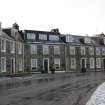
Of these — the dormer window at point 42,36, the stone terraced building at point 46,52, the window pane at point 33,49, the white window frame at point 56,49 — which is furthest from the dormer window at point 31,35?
the white window frame at point 56,49

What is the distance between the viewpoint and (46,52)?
61.7m

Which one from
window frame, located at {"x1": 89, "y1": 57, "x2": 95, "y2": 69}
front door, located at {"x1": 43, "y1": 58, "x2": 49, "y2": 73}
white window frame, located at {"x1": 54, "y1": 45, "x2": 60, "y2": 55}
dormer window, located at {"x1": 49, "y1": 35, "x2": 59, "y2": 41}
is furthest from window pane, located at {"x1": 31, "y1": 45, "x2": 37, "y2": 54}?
window frame, located at {"x1": 89, "y1": 57, "x2": 95, "y2": 69}

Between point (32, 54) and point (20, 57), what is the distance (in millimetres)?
5174

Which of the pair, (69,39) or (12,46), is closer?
(12,46)

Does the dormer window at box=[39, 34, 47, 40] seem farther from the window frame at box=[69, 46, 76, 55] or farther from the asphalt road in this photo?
the asphalt road

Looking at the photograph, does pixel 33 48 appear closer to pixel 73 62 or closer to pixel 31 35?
pixel 31 35

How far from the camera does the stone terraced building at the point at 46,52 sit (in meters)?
50.0

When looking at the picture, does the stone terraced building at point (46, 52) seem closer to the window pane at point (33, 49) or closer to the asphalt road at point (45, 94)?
the window pane at point (33, 49)

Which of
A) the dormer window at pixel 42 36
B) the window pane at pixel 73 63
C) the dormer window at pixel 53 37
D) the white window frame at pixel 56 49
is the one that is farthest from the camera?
the window pane at pixel 73 63

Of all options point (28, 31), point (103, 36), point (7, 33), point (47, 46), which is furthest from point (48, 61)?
point (103, 36)

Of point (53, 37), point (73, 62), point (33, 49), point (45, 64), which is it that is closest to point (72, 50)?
point (73, 62)

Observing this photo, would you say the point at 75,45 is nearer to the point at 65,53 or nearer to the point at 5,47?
the point at 65,53

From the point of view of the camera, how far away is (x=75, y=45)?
2689 inches

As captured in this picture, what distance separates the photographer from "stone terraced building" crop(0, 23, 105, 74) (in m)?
50.0
